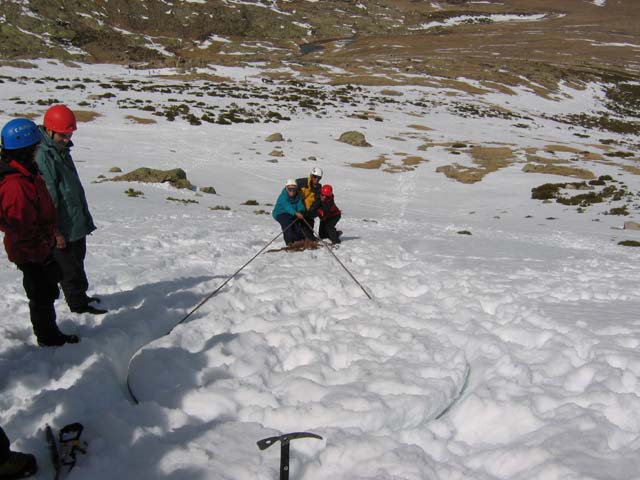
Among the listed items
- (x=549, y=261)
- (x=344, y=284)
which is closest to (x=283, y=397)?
(x=344, y=284)

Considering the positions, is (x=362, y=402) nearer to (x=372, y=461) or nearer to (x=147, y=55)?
(x=372, y=461)

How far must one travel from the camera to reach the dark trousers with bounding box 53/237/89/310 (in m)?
4.71

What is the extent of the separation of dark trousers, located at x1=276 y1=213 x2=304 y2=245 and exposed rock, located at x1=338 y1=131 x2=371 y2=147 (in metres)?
20.5

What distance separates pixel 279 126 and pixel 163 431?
101ft

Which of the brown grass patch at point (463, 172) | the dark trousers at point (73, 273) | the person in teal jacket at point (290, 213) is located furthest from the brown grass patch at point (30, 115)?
the dark trousers at point (73, 273)

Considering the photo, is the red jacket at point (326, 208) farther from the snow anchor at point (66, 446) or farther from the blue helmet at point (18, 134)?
the snow anchor at point (66, 446)

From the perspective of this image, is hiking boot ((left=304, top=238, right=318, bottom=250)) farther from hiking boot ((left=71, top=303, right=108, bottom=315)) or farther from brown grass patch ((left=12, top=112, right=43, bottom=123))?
brown grass patch ((left=12, top=112, right=43, bottom=123))

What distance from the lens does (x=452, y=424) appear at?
Result: 360 cm

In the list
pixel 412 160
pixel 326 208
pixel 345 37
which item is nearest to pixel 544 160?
pixel 412 160

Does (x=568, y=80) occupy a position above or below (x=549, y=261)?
above

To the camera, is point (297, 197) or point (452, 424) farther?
point (297, 197)

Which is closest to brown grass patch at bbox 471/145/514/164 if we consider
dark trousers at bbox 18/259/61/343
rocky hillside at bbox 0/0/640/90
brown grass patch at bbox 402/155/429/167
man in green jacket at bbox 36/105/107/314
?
brown grass patch at bbox 402/155/429/167

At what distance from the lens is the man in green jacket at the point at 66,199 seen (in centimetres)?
430

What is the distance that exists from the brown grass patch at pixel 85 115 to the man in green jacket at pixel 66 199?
83.7 ft
